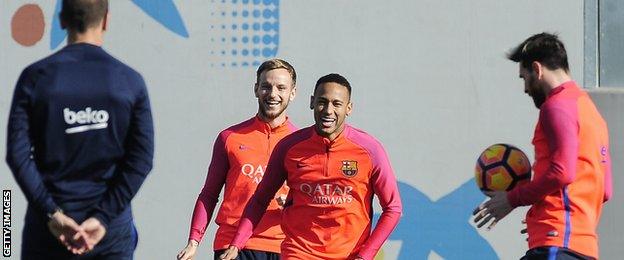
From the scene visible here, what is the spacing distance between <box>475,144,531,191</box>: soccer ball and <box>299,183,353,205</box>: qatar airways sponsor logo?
717 millimetres

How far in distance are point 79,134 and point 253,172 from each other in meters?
2.88

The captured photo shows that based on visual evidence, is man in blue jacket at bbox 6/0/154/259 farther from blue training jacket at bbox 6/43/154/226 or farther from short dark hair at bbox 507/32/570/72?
short dark hair at bbox 507/32/570/72

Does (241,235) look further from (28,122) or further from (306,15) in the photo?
(306,15)

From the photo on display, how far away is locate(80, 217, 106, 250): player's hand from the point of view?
16.5ft

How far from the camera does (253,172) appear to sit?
788 centimetres

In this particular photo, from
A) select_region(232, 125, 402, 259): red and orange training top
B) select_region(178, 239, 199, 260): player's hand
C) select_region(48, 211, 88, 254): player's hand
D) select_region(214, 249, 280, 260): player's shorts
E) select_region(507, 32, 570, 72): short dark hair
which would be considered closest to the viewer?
select_region(48, 211, 88, 254): player's hand

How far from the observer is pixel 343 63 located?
10.3 meters

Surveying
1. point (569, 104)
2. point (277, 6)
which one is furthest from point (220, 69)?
point (569, 104)

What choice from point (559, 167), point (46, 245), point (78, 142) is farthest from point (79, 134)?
point (559, 167)

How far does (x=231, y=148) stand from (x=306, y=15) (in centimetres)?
258

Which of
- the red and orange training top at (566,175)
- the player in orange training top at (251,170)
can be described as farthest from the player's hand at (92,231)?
the player in orange training top at (251,170)

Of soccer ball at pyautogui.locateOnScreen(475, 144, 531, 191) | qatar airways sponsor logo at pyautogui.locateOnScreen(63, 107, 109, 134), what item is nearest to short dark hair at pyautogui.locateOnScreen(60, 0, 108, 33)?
qatar airways sponsor logo at pyautogui.locateOnScreen(63, 107, 109, 134)

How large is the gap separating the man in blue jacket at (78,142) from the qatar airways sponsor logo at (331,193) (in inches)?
74.2

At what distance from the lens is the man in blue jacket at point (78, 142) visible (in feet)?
16.5
